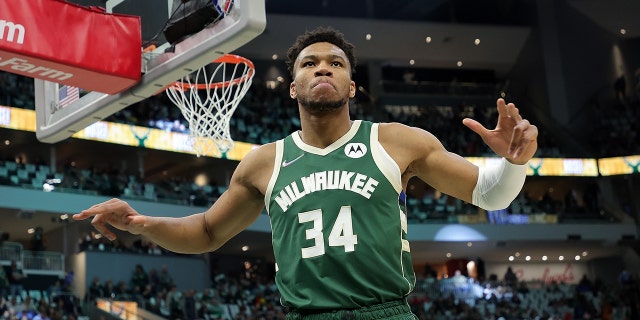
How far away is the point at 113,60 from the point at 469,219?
26.6 meters

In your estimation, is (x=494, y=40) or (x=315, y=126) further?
Answer: (x=494, y=40)

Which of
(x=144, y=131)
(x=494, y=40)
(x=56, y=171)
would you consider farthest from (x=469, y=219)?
(x=56, y=171)

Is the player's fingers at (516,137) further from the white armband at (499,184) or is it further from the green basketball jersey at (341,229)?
the green basketball jersey at (341,229)

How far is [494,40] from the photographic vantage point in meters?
38.4

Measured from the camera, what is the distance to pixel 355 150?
3748 mm

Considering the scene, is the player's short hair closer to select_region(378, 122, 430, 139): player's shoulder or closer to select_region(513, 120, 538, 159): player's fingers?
select_region(378, 122, 430, 139): player's shoulder

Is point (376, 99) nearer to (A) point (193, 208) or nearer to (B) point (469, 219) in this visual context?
(B) point (469, 219)

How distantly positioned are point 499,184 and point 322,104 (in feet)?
2.68

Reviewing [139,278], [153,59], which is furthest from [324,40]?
[139,278]

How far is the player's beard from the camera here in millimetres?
A: 3719

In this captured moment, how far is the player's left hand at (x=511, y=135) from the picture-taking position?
3.39 metres

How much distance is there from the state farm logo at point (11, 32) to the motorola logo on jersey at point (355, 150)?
4.06 m

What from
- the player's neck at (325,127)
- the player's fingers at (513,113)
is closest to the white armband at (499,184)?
the player's fingers at (513,113)

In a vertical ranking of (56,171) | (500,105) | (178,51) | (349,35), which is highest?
(349,35)
